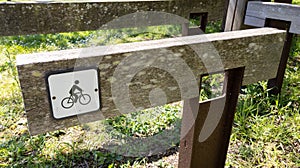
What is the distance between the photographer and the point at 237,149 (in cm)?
222

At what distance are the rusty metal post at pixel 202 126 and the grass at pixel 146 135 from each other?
1.77ft

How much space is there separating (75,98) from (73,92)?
0.08ft

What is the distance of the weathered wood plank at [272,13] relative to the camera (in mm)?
2107

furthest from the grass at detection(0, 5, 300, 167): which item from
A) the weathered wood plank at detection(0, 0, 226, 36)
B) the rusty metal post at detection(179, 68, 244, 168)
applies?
the weathered wood plank at detection(0, 0, 226, 36)

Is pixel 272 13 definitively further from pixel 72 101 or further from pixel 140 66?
pixel 72 101

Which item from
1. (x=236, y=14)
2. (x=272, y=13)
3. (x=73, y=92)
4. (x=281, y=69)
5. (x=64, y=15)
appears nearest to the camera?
(x=73, y=92)

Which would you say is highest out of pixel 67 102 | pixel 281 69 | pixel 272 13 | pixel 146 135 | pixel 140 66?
pixel 272 13

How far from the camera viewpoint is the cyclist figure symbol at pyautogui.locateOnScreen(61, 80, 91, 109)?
0.94m

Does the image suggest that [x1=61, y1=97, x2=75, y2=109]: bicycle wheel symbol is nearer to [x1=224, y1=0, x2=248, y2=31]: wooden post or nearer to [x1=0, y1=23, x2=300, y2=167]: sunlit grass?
[x1=0, y1=23, x2=300, y2=167]: sunlit grass

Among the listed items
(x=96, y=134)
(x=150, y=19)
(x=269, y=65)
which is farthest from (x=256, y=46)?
(x=96, y=134)

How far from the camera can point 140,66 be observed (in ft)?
3.40

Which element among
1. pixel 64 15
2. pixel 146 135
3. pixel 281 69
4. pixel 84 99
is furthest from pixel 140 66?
pixel 281 69

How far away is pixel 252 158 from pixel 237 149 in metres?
0.14

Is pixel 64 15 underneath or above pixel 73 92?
above
